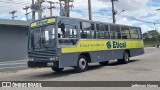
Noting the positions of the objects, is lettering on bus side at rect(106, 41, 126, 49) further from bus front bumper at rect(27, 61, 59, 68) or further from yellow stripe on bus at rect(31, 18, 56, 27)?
bus front bumper at rect(27, 61, 59, 68)

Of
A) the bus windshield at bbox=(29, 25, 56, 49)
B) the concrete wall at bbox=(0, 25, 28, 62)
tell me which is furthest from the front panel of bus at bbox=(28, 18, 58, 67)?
the concrete wall at bbox=(0, 25, 28, 62)

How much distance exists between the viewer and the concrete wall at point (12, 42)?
1463 inches

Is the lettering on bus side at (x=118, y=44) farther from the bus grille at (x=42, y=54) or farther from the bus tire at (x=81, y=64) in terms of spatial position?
the bus grille at (x=42, y=54)

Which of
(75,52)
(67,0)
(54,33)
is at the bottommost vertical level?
(75,52)

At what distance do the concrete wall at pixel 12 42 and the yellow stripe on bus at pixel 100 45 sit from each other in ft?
61.0

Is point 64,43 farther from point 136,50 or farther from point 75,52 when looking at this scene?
point 136,50

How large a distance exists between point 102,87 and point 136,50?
14380 mm

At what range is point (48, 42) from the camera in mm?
15297

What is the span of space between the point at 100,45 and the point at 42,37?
447 cm

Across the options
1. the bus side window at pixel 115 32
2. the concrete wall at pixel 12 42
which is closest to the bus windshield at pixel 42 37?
the bus side window at pixel 115 32

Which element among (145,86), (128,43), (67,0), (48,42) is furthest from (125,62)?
(67,0)

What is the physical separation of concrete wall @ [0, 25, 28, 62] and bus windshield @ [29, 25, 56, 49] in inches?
858

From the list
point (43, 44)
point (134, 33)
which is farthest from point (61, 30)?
point (134, 33)

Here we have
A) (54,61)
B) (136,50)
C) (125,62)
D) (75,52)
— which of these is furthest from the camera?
(136,50)
